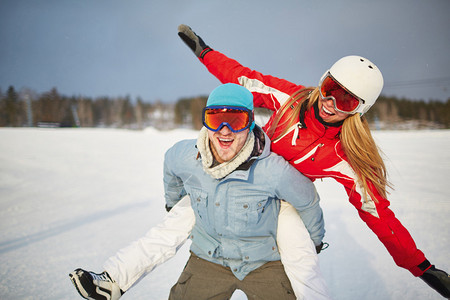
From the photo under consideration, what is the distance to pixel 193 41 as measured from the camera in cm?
259

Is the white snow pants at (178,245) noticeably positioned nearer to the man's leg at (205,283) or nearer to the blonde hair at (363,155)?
the man's leg at (205,283)

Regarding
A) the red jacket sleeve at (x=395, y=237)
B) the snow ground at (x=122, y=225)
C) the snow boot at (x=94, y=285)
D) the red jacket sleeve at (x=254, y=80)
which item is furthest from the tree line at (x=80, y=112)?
the snow boot at (x=94, y=285)

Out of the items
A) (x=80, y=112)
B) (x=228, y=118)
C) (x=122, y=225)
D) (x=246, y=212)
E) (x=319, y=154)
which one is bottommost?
(x=122, y=225)

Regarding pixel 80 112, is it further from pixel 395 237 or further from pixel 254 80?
pixel 395 237

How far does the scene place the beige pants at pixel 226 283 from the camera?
1.50m

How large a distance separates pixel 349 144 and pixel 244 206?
0.94m

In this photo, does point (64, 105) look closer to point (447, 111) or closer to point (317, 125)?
point (317, 125)

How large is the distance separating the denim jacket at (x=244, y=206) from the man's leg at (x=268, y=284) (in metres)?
0.04

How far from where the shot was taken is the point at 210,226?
156 centimetres

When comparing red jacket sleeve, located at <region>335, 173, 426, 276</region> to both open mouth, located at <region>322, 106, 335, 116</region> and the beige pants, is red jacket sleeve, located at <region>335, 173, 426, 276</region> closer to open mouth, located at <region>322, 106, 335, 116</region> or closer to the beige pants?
open mouth, located at <region>322, 106, 335, 116</region>

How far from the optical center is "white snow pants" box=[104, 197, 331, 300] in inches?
55.7

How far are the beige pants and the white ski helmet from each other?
131 cm

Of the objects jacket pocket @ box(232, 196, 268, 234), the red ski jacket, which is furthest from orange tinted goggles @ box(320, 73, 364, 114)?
jacket pocket @ box(232, 196, 268, 234)

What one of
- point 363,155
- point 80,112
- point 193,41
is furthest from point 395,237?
point 80,112
